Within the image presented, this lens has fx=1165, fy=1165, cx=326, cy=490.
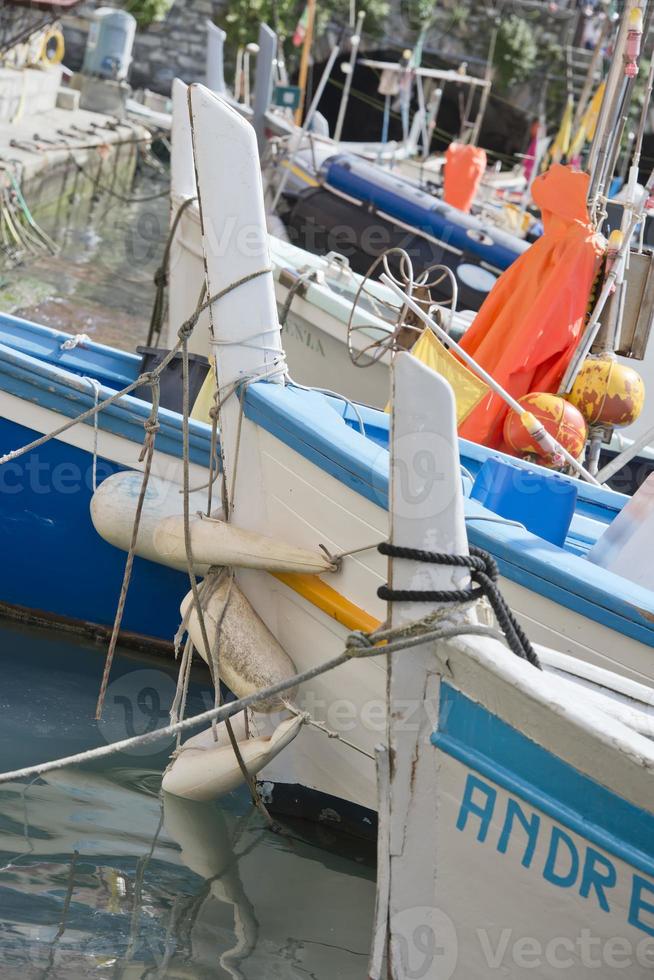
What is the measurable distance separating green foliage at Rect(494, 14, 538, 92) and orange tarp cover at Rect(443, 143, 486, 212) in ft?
46.3

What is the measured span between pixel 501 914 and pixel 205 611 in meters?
1.35

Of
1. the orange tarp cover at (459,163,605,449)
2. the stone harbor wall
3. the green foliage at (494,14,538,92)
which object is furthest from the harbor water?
the green foliage at (494,14,538,92)

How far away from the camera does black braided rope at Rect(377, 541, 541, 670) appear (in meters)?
2.51

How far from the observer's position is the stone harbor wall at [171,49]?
23.9 metres

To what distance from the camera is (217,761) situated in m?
3.52

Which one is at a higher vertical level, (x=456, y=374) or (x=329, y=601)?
(x=456, y=374)

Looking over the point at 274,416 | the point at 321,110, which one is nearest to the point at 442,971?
the point at 274,416

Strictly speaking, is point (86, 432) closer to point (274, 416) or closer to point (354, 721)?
point (274, 416)

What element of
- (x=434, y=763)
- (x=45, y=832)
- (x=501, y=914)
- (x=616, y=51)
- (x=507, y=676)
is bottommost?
(x=45, y=832)

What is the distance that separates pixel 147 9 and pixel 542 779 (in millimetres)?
23229

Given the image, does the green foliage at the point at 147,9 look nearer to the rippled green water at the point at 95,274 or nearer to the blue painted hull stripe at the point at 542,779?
the rippled green water at the point at 95,274

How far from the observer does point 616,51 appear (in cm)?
536

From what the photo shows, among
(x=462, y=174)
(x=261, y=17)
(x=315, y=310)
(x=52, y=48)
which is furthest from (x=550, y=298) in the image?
(x=261, y=17)

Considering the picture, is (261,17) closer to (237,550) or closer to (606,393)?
(606,393)
